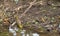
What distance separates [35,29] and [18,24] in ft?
1.57

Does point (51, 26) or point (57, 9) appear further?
point (57, 9)

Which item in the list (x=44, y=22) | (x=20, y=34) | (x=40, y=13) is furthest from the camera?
(x=40, y=13)

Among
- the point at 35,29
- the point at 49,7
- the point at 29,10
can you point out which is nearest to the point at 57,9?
the point at 49,7

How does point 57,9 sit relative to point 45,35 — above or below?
above

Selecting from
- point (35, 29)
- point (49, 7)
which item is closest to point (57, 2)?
point (49, 7)

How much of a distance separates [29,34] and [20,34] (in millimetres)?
231

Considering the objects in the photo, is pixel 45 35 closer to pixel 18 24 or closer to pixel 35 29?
pixel 35 29

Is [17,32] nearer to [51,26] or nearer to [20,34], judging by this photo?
[20,34]

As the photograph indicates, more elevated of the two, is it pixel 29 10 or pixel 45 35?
pixel 29 10

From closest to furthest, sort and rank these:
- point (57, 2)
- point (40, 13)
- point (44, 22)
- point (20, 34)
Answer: point (20, 34), point (44, 22), point (40, 13), point (57, 2)

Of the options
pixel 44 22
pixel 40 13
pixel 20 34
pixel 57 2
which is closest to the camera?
pixel 20 34

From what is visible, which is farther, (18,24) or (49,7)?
(49,7)

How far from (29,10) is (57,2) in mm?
988

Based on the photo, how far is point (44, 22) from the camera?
6.75 meters
